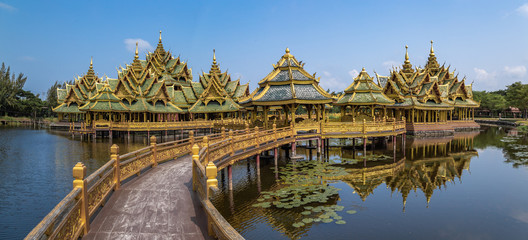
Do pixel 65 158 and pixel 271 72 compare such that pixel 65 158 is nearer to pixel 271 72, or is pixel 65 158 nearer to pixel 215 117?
Answer: pixel 271 72

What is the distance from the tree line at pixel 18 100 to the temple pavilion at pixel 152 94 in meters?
21.6

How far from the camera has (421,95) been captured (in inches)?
1670

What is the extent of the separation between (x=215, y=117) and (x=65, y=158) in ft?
86.9

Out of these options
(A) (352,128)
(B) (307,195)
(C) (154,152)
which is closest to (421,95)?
(A) (352,128)

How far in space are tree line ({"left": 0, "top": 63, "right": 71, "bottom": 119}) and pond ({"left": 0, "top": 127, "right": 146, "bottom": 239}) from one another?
5202 cm

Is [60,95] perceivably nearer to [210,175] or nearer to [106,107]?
[106,107]

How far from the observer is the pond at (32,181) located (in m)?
10.7

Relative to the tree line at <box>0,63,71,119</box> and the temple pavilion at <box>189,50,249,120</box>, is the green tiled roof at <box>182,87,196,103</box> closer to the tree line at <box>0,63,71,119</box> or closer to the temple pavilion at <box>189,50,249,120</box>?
the temple pavilion at <box>189,50,249,120</box>

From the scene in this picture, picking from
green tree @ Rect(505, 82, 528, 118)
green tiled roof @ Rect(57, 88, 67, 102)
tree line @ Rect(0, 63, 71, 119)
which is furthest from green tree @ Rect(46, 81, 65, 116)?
green tree @ Rect(505, 82, 528, 118)

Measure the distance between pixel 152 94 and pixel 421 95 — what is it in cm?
3618

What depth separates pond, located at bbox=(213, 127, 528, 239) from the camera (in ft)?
33.7

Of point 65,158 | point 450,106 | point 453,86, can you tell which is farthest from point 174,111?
point 453,86

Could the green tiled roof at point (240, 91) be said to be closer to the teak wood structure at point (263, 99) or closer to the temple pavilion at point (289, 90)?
the teak wood structure at point (263, 99)

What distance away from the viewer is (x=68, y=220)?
17.6 ft
